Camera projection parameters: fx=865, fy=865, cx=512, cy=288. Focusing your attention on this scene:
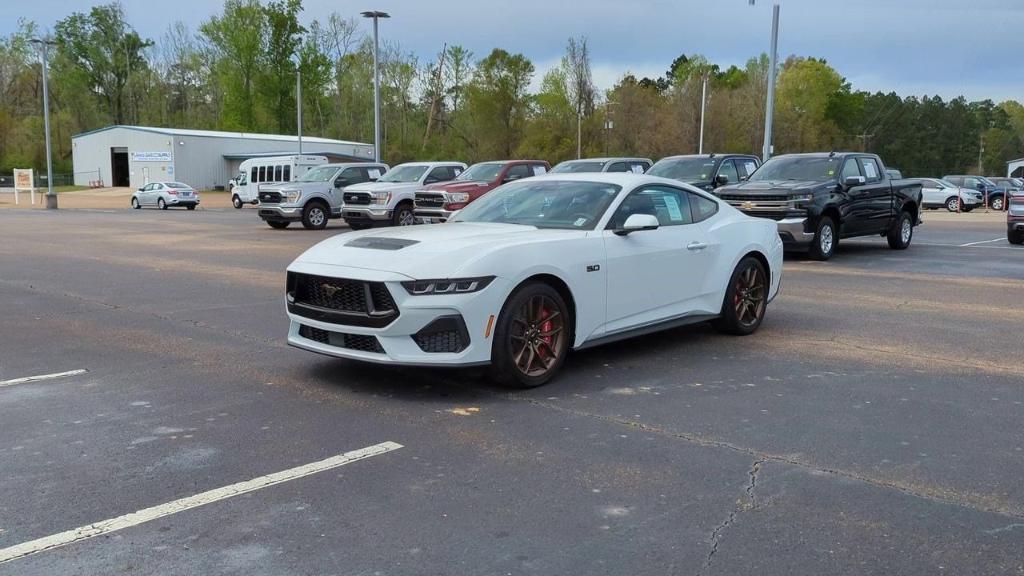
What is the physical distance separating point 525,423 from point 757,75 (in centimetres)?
8604

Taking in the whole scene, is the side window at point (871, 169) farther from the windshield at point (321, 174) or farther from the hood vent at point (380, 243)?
the windshield at point (321, 174)

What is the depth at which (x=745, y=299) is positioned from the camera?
830 cm

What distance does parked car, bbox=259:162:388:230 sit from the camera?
24578 mm

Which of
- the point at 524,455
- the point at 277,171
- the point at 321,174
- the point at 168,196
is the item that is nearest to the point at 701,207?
the point at 524,455

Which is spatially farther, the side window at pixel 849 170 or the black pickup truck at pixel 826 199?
the side window at pixel 849 170

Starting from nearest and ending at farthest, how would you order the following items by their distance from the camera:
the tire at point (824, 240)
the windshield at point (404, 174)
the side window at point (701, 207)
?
the side window at point (701, 207) → the tire at point (824, 240) → the windshield at point (404, 174)

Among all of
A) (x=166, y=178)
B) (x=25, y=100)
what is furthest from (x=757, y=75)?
(x=25, y=100)

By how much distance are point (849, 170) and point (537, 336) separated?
39.5 feet

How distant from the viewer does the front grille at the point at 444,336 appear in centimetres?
578

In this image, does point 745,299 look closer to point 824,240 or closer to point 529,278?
point 529,278

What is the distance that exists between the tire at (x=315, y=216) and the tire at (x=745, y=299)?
60.1 feet

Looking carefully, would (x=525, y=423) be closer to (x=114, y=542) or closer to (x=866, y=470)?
(x=866, y=470)

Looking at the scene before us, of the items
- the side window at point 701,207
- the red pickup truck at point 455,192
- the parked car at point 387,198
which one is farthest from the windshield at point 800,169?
the parked car at point 387,198

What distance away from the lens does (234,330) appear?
8516mm
